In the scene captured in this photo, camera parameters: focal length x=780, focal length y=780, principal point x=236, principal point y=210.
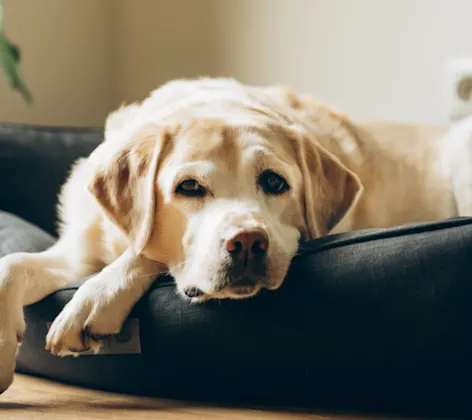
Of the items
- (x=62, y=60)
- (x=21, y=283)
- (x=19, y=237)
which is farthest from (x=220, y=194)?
(x=62, y=60)

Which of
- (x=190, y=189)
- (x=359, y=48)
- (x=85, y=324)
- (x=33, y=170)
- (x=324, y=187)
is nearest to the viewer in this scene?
(x=85, y=324)

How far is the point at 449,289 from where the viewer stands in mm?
1736

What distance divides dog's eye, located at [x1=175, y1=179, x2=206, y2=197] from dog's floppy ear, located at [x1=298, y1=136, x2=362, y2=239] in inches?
13.6

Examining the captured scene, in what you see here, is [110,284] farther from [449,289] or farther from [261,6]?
[261,6]

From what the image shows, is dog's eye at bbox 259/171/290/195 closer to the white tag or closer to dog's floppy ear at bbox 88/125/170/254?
dog's floppy ear at bbox 88/125/170/254

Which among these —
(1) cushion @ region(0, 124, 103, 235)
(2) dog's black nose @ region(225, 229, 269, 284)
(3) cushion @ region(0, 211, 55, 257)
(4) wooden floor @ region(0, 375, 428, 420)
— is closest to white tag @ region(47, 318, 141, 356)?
(4) wooden floor @ region(0, 375, 428, 420)

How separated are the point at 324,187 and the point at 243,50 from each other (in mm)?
1997

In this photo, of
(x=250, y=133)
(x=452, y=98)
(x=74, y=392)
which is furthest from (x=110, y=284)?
(x=452, y=98)

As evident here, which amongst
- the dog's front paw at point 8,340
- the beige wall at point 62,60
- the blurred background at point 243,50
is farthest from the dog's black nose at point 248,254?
the beige wall at point 62,60

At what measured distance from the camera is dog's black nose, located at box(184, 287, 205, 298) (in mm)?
1945

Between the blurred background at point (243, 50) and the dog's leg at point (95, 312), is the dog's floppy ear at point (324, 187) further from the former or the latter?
the blurred background at point (243, 50)

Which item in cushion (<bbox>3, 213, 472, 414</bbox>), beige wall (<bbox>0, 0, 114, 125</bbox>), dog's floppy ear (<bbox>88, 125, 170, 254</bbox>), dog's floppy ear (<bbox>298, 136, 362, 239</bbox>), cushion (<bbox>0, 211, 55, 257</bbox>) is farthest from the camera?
beige wall (<bbox>0, 0, 114, 125</bbox>)

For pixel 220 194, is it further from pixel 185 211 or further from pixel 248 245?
pixel 248 245

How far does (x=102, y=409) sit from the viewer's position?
191 centimetres
